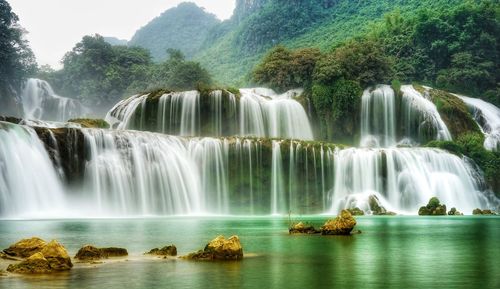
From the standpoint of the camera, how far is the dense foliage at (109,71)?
3194 inches

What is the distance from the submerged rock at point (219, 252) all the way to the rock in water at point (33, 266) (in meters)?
3.14

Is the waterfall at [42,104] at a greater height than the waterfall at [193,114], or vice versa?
the waterfall at [42,104]

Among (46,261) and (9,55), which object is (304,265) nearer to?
(46,261)

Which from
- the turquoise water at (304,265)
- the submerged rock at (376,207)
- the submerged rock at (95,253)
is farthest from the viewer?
the submerged rock at (376,207)

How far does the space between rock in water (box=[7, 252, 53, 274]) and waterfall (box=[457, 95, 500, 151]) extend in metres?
Result: 46.2

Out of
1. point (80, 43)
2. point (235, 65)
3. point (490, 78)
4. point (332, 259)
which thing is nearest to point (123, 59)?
point (80, 43)

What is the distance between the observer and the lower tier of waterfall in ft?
106

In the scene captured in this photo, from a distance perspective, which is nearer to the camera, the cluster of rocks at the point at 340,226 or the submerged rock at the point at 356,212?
the cluster of rocks at the point at 340,226

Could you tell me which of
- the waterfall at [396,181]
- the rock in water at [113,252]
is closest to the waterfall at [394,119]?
the waterfall at [396,181]

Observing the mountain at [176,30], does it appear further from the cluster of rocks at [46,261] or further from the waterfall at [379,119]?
the cluster of rocks at [46,261]

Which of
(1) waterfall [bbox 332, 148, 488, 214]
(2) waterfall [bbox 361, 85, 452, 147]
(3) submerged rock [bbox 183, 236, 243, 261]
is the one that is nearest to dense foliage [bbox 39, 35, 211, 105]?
(2) waterfall [bbox 361, 85, 452, 147]

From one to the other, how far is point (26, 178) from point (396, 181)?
24426 millimetres

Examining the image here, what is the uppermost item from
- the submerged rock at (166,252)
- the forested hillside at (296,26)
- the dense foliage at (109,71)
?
the forested hillside at (296,26)

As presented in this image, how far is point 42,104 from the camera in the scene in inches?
2997
